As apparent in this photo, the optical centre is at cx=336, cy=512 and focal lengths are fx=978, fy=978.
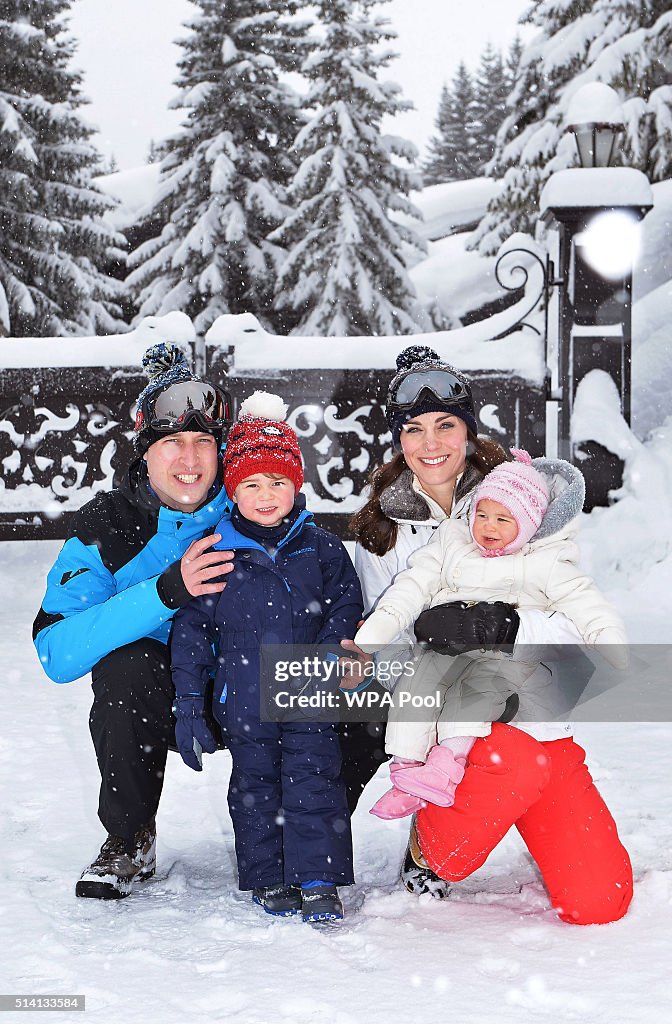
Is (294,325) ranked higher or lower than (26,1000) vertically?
higher

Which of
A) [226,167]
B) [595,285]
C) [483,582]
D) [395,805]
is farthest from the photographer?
[226,167]

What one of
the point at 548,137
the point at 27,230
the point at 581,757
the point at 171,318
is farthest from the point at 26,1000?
the point at 27,230

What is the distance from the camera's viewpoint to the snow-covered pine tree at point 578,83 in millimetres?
12742

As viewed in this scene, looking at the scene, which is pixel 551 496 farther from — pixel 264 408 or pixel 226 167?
pixel 226 167

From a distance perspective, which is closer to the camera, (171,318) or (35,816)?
(35,816)

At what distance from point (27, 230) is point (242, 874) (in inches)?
652

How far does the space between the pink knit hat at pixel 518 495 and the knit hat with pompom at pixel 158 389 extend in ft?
2.96

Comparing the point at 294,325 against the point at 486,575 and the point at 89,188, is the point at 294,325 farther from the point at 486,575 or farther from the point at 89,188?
the point at 486,575

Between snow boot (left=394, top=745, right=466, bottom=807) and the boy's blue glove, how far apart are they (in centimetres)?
54

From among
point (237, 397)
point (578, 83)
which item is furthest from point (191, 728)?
point (578, 83)

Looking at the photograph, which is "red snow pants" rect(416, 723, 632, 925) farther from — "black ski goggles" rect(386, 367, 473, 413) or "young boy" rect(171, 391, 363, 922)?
"black ski goggles" rect(386, 367, 473, 413)

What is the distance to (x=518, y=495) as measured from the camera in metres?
2.72

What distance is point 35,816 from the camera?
3.37m

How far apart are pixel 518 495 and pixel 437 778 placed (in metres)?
0.80
